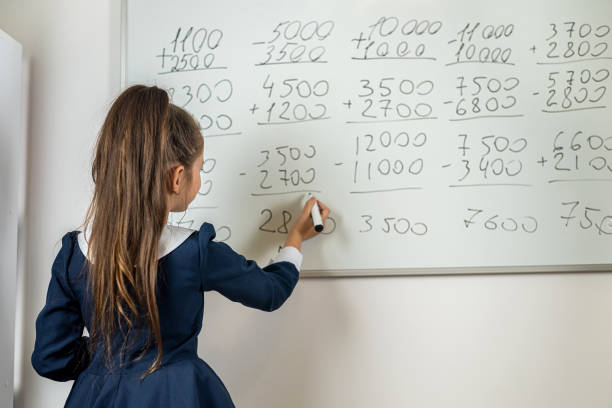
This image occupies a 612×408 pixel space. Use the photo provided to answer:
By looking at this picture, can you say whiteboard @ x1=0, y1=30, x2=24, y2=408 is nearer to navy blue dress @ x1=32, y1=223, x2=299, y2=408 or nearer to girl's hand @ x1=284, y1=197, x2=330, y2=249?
navy blue dress @ x1=32, y1=223, x2=299, y2=408

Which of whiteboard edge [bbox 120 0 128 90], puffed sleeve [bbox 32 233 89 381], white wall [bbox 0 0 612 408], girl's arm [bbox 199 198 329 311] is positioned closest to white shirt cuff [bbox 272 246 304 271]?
girl's arm [bbox 199 198 329 311]

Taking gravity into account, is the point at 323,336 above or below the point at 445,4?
below

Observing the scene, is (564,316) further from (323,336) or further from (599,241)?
(323,336)

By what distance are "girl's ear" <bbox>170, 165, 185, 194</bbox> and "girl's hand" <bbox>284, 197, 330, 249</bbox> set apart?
280 mm

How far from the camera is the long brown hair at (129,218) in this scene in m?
0.75

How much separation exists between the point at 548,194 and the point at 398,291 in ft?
1.29

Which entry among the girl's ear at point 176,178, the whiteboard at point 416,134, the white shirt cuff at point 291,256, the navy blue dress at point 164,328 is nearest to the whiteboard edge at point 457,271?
the whiteboard at point 416,134

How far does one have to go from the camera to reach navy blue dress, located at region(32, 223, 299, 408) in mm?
770

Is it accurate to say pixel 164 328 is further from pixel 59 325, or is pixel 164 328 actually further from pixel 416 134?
pixel 416 134

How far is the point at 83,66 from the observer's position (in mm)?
1179

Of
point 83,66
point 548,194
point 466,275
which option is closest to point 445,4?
point 548,194

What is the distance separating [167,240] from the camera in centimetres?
79

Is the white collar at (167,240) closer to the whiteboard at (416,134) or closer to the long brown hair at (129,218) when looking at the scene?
the long brown hair at (129,218)

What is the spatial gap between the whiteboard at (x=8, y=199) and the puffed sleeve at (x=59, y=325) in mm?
243
